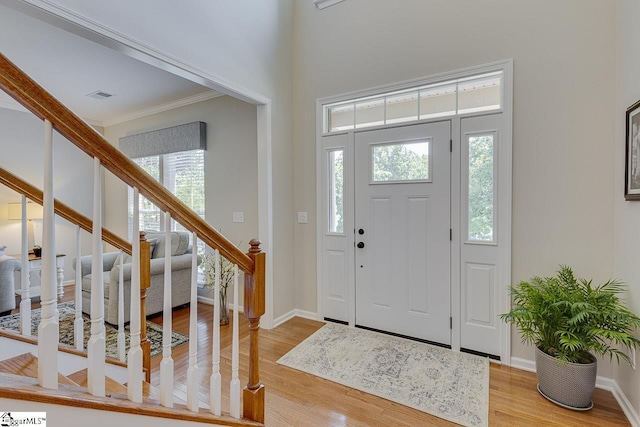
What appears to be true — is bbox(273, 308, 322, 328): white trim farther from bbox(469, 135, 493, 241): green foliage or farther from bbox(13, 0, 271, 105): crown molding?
bbox(13, 0, 271, 105): crown molding

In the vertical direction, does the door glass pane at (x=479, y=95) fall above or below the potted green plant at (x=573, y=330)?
above

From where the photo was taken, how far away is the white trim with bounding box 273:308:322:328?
3.25 meters

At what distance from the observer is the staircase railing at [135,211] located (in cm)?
82

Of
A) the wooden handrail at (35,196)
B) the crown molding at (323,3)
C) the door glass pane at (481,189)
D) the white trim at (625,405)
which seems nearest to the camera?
the wooden handrail at (35,196)

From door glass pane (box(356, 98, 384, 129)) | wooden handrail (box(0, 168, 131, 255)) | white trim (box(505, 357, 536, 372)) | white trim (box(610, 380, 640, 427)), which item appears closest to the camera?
wooden handrail (box(0, 168, 131, 255))

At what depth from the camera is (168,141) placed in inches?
166

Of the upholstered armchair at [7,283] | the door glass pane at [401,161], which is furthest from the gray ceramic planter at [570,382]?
the upholstered armchair at [7,283]

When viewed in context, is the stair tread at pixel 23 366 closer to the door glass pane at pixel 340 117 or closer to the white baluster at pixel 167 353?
the white baluster at pixel 167 353

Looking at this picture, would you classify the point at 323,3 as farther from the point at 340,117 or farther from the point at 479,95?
the point at 479,95

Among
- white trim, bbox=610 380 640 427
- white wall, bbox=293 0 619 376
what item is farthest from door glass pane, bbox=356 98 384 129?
white trim, bbox=610 380 640 427

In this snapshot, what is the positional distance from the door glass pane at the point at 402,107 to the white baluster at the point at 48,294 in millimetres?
2634

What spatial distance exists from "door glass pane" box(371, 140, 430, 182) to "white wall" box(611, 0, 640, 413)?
4.11 feet

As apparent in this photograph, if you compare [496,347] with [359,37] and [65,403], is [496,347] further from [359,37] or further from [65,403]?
[359,37]

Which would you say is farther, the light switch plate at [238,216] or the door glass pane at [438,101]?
the light switch plate at [238,216]
